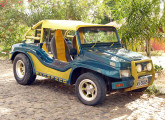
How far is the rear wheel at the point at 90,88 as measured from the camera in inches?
190

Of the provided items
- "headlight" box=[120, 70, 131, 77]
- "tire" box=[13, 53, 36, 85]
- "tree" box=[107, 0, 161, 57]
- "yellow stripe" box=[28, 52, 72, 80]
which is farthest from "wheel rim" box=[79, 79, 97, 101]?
"tree" box=[107, 0, 161, 57]

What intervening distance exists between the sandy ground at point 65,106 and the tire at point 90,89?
0.16 meters

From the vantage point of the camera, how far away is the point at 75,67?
522cm

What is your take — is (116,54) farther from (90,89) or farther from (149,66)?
(90,89)

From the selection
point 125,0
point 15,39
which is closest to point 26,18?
point 15,39

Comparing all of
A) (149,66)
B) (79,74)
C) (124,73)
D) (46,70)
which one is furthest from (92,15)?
(124,73)

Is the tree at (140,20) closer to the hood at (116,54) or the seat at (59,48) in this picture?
the hood at (116,54)

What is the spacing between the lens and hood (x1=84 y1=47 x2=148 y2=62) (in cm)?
499

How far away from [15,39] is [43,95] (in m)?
7.72

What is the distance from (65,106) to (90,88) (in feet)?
2.16

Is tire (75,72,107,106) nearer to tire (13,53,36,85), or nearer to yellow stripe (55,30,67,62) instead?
yellow stripe (55,30,67,62)

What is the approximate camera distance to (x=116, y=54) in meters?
5.23

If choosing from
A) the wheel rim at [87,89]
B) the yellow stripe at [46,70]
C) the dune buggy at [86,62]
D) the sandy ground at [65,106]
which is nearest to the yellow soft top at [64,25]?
the dune buggy at [86,62]

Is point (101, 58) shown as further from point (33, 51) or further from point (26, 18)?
point (26, 18)
